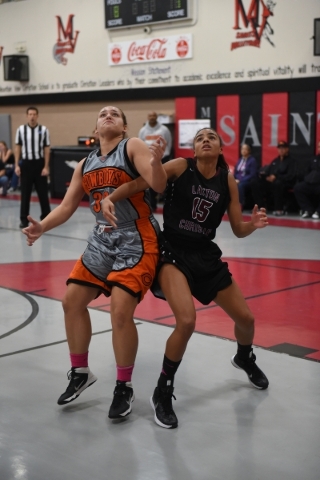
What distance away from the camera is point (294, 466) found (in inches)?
123

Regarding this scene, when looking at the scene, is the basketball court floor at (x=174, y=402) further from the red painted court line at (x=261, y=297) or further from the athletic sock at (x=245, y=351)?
the athletic sock at (x=245, y=351)

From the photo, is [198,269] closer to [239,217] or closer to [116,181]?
[239,217]

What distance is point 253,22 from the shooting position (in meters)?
14.0

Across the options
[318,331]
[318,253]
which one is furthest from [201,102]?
[318,331]

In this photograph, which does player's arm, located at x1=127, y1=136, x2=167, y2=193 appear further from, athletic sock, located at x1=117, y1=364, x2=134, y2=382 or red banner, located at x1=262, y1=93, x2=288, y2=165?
red banner, located at x1=262, y1=93, x2=288, y2=165

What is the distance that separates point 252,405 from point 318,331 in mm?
1637

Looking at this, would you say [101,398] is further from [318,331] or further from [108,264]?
[318,331]

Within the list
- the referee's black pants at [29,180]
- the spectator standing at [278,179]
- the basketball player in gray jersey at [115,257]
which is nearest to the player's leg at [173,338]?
the basketball player in gray jersey at [115,257]

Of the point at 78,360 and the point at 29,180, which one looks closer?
the point at 78,360

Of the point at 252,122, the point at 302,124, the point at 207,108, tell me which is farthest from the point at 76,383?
the point at 207,108

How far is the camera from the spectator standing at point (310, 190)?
12.3m

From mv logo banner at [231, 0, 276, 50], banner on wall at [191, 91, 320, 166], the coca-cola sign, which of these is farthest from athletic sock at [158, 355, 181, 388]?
the coca-cola sign

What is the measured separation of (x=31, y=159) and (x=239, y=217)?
7524mm

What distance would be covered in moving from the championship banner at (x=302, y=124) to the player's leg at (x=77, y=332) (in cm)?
1025
